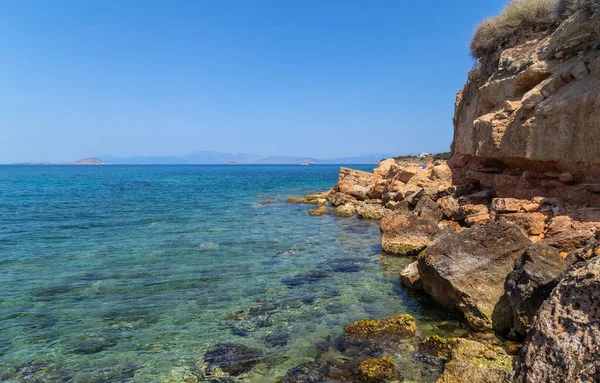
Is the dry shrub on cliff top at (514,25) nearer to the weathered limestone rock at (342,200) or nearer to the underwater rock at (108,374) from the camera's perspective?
the weathered limestone rock at (342,200)

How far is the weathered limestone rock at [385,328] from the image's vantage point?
8.16 m

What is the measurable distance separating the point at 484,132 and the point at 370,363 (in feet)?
50.5

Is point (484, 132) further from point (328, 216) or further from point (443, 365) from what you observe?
point (443, 365)

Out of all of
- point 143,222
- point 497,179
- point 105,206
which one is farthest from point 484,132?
point 105,206

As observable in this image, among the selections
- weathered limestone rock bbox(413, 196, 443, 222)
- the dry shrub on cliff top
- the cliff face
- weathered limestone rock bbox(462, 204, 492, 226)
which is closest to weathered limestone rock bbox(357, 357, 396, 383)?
the cliff face

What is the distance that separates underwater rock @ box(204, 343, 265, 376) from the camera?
7137mm

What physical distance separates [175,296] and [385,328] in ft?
19.4

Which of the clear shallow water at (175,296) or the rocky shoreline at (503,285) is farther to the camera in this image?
the clear shallow water at (175,296)

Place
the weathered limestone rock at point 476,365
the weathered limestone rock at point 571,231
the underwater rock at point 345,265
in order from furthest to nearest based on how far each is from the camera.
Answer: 1. the underwater rock at point 345,265
2. the weathered limestone rock at point 571,231
3. the weathered limestone rock at point 476,365

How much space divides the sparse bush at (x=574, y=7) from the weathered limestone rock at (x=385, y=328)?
13.5 m

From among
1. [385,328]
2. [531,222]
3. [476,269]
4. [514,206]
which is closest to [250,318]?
[385,328]

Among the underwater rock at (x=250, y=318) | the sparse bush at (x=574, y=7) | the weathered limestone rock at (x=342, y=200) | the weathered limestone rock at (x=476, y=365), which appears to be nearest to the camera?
the weathered limestone rock at (x=476, y=365)

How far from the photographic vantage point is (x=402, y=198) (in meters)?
26.8

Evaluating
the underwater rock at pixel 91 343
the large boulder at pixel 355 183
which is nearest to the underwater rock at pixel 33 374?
Answer: the underwater rock at pixel 91 343
